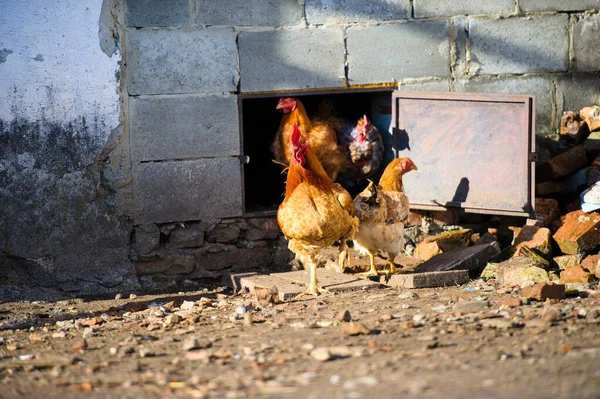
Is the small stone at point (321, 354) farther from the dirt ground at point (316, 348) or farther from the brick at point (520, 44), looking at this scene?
the brick at point (520, 44)

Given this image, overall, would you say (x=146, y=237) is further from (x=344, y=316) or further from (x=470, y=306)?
(x=470, y=306)

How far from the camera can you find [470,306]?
5.48 m

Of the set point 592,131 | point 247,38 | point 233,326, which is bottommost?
point 233,326

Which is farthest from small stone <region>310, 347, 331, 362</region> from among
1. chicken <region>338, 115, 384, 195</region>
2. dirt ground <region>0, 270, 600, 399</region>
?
chicken <region>338, 115, 384, 195</region>

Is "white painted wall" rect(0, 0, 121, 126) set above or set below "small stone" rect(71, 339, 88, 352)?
above

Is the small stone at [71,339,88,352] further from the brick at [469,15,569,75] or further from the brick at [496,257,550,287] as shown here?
the brick at [469,15,569,75]

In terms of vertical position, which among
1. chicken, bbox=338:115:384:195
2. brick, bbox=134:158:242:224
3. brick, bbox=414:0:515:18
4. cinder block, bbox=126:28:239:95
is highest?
brick, bbox=414:0:515:18

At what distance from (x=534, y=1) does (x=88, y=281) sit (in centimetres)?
478

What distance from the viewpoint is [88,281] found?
23.0 feet

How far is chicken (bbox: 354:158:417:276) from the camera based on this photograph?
671cm

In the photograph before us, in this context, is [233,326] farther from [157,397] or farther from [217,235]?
[217,235]

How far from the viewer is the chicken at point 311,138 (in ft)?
26.2

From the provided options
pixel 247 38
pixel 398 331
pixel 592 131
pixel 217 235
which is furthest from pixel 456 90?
pixel 398 331

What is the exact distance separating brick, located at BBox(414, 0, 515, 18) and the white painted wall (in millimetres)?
2760
